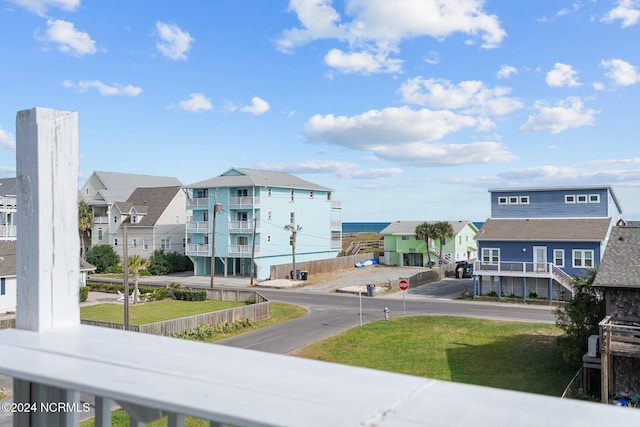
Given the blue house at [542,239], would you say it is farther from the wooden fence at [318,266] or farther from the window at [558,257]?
the wooden fence at [318,266]

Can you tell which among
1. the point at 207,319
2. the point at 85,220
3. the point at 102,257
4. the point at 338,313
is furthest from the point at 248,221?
the point at 207,319

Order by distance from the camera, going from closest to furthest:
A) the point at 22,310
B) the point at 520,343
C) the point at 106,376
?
the point at 106,376, the point at 22,310, the point at 520,343

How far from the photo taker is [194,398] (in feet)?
5.36

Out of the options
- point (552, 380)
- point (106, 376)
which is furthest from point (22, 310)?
point (552, 380)

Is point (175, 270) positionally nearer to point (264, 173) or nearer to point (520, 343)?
point (264, 173)

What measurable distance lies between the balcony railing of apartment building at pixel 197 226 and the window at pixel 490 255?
26452 mm

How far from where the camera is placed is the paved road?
24.8 metres

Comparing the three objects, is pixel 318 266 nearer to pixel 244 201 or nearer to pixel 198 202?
pixel 244 201

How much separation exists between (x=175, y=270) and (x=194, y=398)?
182 ft

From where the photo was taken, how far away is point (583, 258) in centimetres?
3666

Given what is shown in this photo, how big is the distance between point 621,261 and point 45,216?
20696 millimetres

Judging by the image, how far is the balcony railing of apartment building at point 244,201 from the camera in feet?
165

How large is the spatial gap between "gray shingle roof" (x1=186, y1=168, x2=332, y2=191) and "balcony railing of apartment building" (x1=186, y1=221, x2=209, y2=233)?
3729 millimetres

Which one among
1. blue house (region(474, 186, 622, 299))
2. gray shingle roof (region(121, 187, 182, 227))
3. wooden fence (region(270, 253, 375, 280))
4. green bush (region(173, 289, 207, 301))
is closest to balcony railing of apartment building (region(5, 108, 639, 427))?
green bush (region(173, 289, 207, 301))
